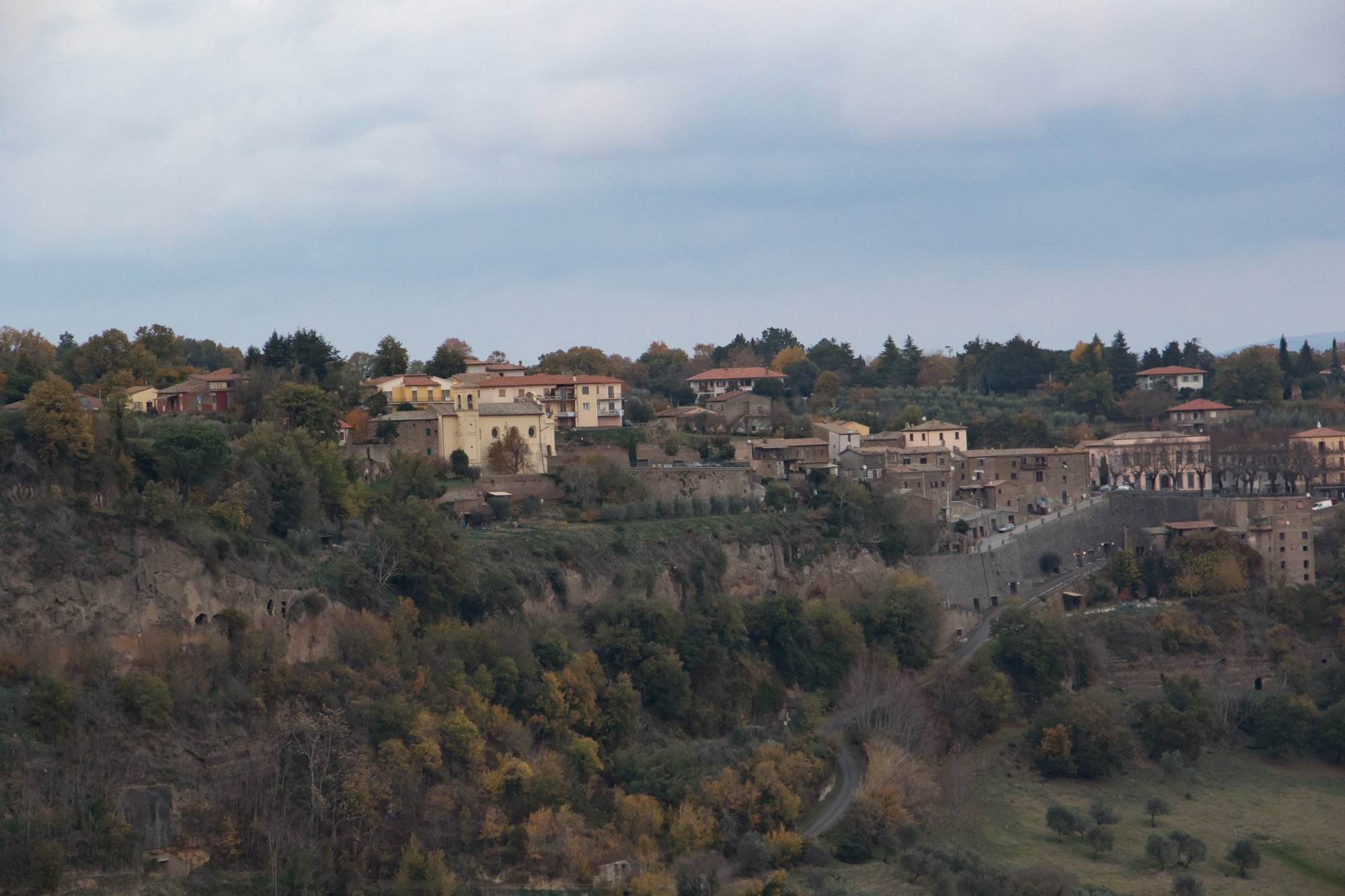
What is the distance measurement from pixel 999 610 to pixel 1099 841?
48.4 ft

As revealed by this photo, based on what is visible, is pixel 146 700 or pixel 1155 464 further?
pixel 1155 464

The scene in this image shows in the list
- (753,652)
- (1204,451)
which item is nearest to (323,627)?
(753,652)

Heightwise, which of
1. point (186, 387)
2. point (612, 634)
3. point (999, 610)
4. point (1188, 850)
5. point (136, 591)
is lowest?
point (1188, 850)

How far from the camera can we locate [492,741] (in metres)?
38.1

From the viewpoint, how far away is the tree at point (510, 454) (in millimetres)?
51094

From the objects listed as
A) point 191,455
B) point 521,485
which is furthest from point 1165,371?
point 191,455

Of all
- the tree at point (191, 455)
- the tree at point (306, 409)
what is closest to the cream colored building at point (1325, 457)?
the tree at point (306, 409)

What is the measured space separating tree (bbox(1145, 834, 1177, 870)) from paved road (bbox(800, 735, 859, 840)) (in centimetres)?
698

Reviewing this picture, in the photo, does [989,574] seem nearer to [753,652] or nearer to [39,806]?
[753,652]

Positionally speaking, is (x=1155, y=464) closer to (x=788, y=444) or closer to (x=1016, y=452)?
(x=1016, y=452)

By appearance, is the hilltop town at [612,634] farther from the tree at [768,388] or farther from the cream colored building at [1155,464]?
the tree at [768,388]

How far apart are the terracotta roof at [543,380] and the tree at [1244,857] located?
27910 mm

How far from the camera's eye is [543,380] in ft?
190

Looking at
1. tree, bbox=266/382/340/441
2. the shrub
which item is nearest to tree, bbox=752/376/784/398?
tree, bbox=266/382/340/441
